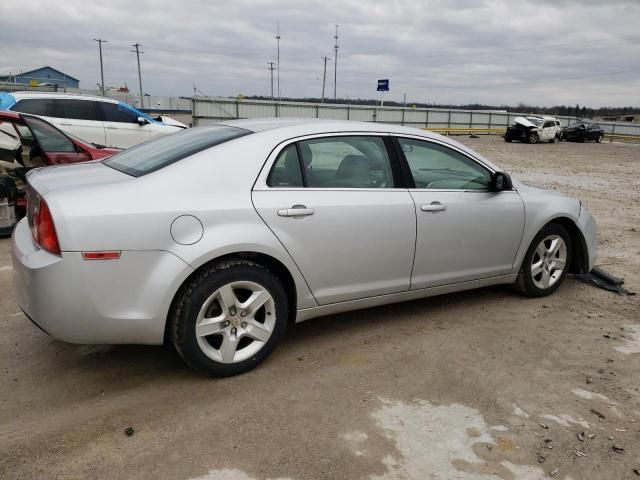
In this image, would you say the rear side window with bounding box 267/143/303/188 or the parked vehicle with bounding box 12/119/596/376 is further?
the rear side window with bounding box 267/143/303/188

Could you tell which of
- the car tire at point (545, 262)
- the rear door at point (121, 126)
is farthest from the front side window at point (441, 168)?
the rear door at point (121, 126)

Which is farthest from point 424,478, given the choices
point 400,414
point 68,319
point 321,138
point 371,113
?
point 371,113

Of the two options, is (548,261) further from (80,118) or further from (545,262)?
(80,118)

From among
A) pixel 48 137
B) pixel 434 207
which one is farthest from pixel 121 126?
pixel 434 207

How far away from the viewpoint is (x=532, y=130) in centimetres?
3353

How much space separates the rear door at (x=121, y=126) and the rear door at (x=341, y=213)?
9.25m

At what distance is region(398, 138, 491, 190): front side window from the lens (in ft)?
13.2

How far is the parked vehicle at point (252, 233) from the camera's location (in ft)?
9.43

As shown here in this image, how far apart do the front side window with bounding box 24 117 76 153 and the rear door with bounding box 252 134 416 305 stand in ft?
15.9

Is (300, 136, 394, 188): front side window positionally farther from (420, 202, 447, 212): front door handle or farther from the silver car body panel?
(420, 202, 447, 212): front door handle

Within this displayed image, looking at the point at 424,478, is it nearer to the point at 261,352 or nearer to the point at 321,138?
the point at 261,352

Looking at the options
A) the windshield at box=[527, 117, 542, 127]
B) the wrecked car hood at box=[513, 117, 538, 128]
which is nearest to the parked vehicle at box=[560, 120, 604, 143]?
the windshield at box=[527, 117, 542, 127]

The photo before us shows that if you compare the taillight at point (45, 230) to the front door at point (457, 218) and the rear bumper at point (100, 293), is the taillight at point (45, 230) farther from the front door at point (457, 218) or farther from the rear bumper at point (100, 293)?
the front door at point (457, 218)

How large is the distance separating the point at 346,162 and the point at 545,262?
219 centimetres
